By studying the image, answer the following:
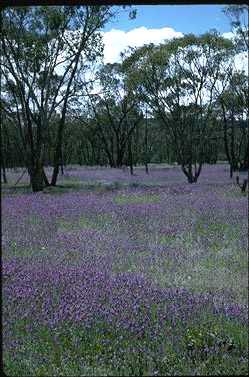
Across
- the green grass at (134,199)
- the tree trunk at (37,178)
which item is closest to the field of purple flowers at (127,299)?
the green grass at (134,199)

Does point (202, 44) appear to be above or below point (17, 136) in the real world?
above

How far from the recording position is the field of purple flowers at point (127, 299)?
12.4 feet

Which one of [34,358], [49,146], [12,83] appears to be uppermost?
[12,83]

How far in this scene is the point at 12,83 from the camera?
78.4 ft

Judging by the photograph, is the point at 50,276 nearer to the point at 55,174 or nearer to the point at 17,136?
the point at 55,174

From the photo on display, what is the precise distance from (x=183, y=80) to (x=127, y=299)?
56.2 feet

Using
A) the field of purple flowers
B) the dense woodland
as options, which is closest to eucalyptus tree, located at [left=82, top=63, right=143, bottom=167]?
the dense woodland

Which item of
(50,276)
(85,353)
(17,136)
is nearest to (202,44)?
(17,136)

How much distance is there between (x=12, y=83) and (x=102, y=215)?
1332cm

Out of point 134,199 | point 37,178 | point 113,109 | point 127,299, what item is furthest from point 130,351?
point 113,109

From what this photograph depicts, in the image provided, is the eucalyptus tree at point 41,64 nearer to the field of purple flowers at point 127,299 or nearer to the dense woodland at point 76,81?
the dense woodland at point 76,81

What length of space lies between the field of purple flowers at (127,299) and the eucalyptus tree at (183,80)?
1054 cm

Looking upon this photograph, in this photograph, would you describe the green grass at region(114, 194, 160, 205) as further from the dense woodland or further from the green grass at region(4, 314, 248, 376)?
the green grass at region(4, 314, 248, 376)

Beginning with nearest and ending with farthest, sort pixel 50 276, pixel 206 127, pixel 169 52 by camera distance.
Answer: pixel 50 276
pixel 169 52
pixel 206 127
